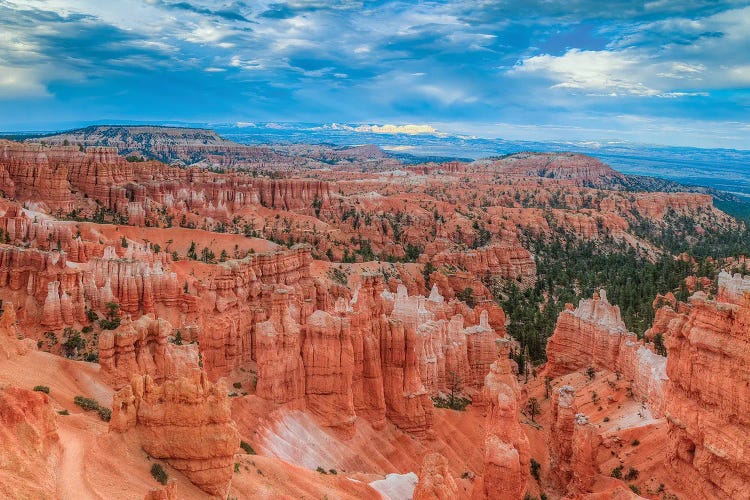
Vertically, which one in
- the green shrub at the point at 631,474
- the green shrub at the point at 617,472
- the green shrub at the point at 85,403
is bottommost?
the green shrub at the point at 617,472

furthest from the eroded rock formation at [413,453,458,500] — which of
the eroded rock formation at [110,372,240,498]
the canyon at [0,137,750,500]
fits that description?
the eroded rock formation at [110,372,240,498]

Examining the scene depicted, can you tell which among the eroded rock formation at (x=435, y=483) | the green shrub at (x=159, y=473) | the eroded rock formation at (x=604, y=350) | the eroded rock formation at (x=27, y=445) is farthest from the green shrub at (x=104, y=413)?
the eroded rock formation at (x=604, y=350)

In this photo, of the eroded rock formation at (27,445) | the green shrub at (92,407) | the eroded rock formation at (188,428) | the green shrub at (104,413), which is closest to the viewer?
the eroded rock formation at (27,445)

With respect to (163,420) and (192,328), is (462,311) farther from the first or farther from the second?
(163,420)

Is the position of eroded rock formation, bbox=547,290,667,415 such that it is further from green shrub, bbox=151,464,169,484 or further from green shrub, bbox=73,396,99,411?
green shrub, bbox=73,396,99,411

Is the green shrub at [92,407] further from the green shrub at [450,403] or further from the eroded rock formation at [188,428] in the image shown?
the green shrub at [450,403]

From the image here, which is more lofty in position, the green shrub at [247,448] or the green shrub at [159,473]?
the green shrub at [159,473]

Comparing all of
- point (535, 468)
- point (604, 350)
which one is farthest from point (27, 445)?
point (604, 350)

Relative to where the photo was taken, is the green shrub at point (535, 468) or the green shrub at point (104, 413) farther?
the green shrub at point (535, 468)

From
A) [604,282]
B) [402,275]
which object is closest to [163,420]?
[402,275]
